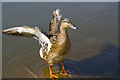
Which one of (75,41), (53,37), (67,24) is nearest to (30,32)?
(53,37)

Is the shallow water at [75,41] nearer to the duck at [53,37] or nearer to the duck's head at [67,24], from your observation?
the duck at [53,37]

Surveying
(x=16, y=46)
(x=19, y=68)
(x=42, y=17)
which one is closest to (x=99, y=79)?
(x=19, y=68)

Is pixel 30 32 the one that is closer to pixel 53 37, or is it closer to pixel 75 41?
pixel 53 37

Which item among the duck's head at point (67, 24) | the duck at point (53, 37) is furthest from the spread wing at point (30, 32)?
the duck's head at point (67, 24)

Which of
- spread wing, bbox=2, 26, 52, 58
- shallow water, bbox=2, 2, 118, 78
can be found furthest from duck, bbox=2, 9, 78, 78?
shallow water, bbox=2, 2, 118, 78

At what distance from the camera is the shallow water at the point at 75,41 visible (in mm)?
5512

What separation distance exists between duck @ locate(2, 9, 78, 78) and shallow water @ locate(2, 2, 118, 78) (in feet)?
2.24

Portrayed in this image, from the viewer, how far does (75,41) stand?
647 cm

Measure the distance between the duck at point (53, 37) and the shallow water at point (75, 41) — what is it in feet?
2.24

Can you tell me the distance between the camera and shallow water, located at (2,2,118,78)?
5.51 meters

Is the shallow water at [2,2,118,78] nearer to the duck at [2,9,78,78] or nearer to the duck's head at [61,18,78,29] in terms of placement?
the duck at [2,9,78,78]

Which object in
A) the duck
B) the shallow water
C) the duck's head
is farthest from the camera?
the shallow water

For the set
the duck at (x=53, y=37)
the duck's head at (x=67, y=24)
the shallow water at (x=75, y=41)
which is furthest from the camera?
the shallow water at (x=75, y=41)

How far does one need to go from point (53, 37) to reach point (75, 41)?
5.08 feet
